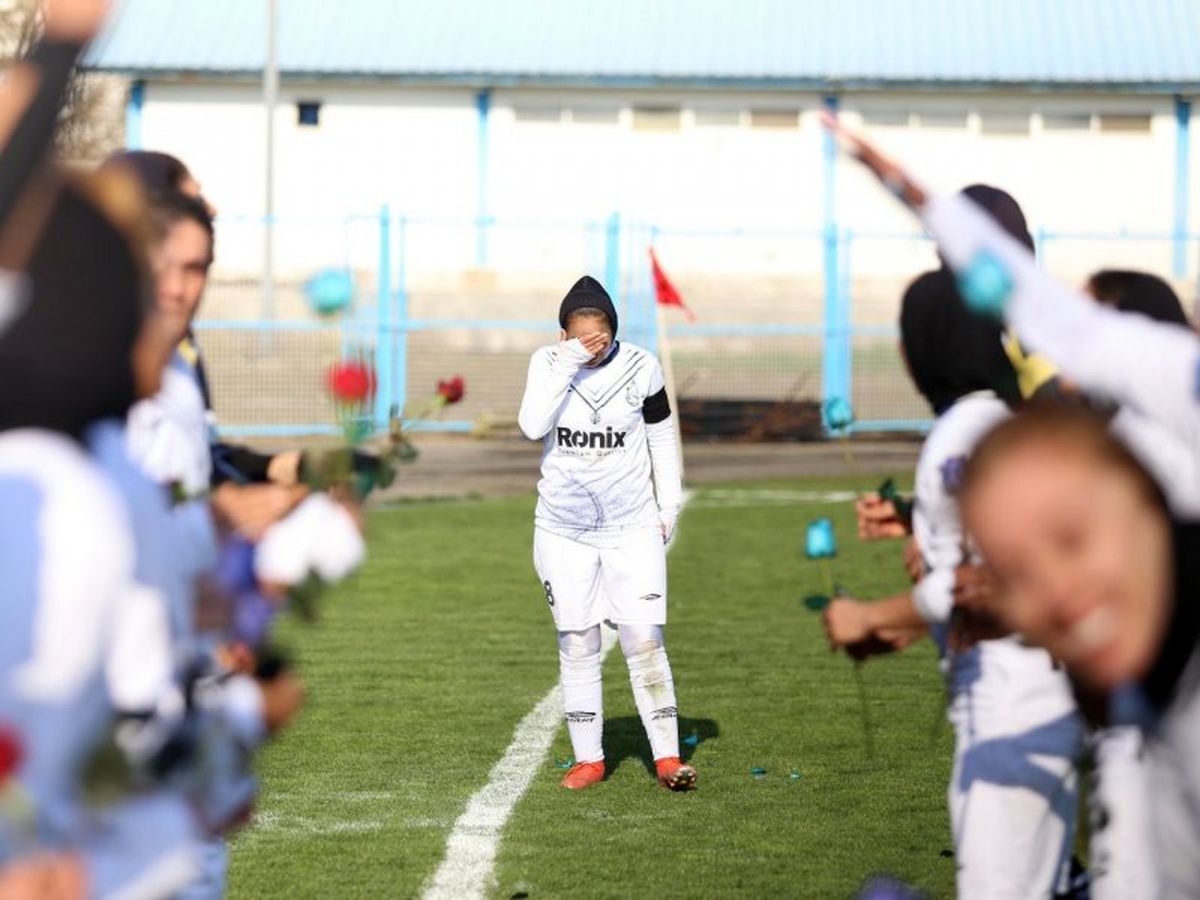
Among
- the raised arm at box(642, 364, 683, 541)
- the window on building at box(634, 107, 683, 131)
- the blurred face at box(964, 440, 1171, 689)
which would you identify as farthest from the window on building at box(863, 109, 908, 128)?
the blurred face at box(964, 440, 1171, 689)

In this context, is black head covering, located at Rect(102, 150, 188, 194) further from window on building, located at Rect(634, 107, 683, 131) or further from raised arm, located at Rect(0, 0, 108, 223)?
window on building, located at Rect(634, 107, 683, 131)

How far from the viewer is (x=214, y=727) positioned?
12.2 feet

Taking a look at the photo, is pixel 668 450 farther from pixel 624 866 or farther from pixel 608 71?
pixel 608 71

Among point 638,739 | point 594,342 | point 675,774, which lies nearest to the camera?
point 675,774

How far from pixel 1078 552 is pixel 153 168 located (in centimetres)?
227

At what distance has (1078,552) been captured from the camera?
128 inches

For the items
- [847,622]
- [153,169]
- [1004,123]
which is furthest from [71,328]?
[1004,123]

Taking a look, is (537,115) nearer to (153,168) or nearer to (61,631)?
(153,168)

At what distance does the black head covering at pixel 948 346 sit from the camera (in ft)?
17.5

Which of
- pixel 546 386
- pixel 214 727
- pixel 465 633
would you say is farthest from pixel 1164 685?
pixel 465 633

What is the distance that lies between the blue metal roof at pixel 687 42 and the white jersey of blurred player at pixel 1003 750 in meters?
38.4

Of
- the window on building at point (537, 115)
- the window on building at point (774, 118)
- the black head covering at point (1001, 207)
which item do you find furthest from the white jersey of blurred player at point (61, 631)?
the window on building at point (774, 118)

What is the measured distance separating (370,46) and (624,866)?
37.2m

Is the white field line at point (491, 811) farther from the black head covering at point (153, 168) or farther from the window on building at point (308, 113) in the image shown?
the window on building at point (308, 113)
